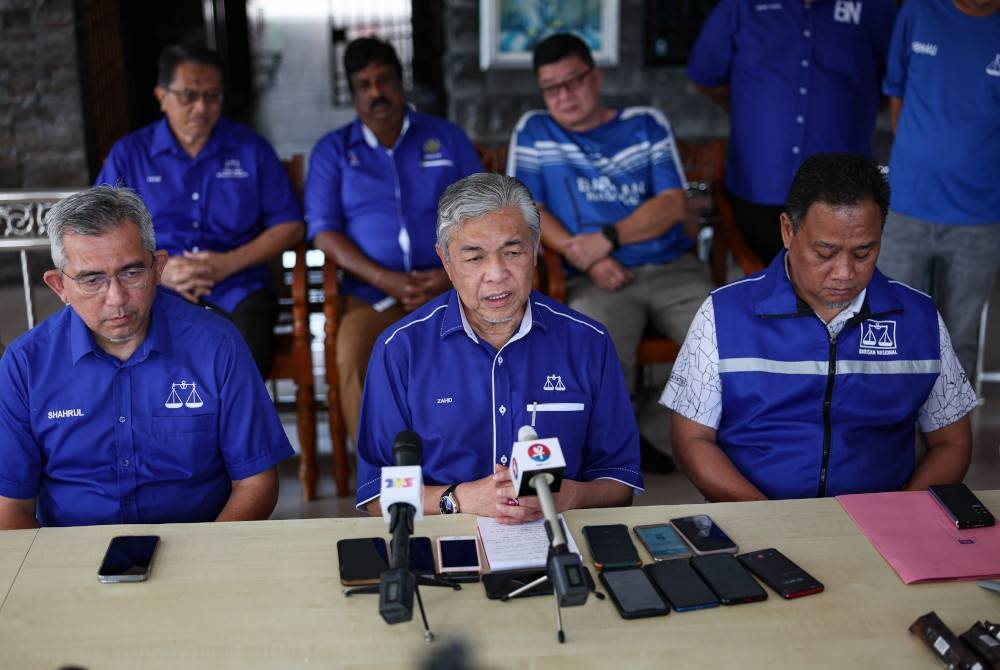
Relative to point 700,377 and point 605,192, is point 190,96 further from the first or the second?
point 700,377

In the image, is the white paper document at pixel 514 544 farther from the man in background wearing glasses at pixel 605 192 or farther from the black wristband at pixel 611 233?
the black wristband at pixel 611 233

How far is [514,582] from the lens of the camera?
1630 millimetres

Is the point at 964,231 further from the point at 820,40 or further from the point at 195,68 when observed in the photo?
the point at 195,68

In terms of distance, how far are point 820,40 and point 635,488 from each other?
207 cm

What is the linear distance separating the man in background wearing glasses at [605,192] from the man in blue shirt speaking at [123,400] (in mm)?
1574

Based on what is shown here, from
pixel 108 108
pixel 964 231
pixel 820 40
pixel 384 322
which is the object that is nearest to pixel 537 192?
pixel 384 322

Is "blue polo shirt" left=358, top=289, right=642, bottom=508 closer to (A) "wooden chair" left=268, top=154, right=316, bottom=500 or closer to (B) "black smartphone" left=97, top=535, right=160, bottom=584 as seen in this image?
(B) "black smartphone" left=97, top=535, right=160, bottom=584

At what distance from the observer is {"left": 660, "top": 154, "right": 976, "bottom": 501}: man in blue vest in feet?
7.09

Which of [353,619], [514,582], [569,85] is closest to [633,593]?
[514,582]

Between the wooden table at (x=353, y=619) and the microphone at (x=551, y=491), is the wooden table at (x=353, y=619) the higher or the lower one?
the lower one

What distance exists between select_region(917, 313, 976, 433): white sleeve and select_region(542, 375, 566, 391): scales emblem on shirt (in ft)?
2.70

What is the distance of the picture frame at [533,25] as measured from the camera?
502cm

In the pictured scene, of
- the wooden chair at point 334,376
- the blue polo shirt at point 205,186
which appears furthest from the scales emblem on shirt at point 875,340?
the blue polo shirt at point 205,186

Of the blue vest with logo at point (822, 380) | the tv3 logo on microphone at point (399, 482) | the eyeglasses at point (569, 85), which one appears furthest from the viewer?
the eyeglasses at point (569, 85)
